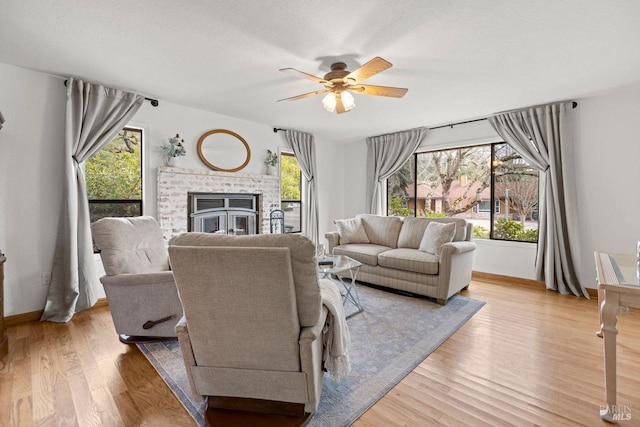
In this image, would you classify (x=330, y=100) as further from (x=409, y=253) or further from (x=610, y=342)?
(x=610, y=342)

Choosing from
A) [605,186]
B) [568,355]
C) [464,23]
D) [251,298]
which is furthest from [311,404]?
[605,186]

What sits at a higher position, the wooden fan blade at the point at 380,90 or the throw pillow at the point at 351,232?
the wooden fan blade at the point at 380,90

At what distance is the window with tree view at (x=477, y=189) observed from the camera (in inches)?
165

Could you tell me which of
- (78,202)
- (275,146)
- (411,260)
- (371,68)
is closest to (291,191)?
(275,146)

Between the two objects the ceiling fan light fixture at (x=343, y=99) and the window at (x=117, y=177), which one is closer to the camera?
the ceiling fan light fixture at (x=343, y=99)

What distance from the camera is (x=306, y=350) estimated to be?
4.63 feet

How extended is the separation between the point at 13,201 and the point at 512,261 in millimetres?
5942

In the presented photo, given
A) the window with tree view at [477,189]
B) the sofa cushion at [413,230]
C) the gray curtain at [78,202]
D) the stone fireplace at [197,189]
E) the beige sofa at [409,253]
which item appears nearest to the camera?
the gray curtain at [78,202]

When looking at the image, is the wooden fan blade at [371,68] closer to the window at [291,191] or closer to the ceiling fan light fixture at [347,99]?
the ceiling fan light fixture at [347,99]

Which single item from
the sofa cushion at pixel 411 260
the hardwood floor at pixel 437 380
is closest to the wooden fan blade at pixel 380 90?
the sofa cushion at pixel 411 260

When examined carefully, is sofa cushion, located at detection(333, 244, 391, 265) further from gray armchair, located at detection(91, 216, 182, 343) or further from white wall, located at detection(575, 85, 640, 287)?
white wall, located at detection(575, 85, 640, 287)

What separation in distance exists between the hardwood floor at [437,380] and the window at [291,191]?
3.14 metres

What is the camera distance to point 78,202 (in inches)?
120

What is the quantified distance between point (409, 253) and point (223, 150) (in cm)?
301
